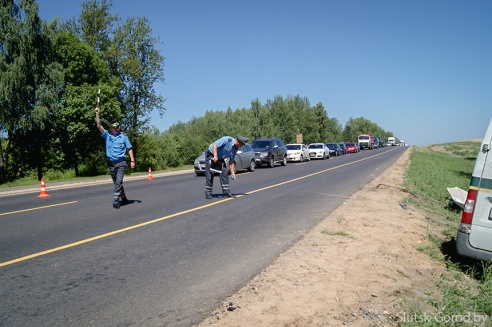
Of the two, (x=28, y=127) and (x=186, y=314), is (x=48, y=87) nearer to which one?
(x=28, y=127)

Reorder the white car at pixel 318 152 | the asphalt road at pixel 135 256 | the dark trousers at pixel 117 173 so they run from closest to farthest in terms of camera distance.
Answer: the asphalt road at pixel 135 256 < the dark trousers at pixel 117 173 < the white car at pixel 318 152

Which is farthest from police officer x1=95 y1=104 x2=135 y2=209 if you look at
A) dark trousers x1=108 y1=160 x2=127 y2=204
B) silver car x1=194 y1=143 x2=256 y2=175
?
silver car x1=194 y1=143 x2=256 y2=175

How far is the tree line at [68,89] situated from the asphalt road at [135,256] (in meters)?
21.2

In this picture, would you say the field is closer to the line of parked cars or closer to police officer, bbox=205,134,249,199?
police officer, bbox=205,134,249,199

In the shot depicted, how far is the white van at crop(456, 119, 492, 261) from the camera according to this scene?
439 cm

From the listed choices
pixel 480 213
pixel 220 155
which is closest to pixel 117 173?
pixel 220 155

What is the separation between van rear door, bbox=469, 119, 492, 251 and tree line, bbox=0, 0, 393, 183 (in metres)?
29.2

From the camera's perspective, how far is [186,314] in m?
3.43

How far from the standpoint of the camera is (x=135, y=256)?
5.12 metres

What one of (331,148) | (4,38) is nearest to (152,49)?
(4,38)

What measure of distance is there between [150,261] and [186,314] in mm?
1686

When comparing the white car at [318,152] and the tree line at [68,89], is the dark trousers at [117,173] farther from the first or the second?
the white car at [318,152]

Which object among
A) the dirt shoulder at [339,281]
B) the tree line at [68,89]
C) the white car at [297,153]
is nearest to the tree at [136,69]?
the tree line at [68,89]

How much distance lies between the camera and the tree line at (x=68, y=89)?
2670 cm
